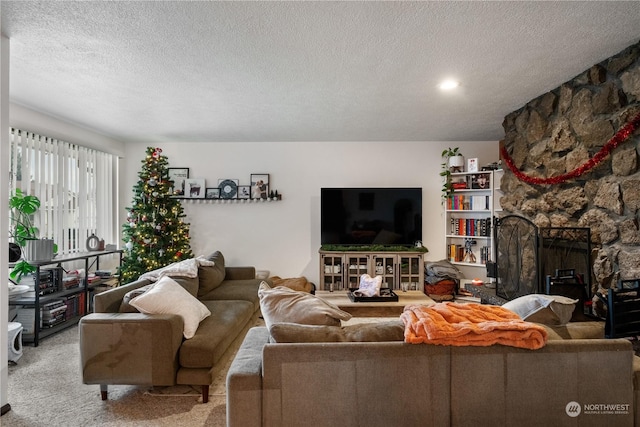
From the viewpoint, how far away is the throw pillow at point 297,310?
1862 millimetres

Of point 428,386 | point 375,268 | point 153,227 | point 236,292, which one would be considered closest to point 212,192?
point 153,227

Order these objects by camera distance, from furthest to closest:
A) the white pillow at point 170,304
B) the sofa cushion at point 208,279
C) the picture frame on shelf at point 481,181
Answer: the picture frame on shelf at point 481,181, the sofa cushion at point 208,279, the white pillow at point 170,304

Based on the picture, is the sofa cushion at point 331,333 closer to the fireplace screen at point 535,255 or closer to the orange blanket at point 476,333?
the orange blanket at point 476,333

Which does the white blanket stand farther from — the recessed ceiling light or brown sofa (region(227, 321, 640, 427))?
the recessed ceiling light

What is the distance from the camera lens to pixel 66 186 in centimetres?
450

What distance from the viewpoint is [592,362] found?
158 centimetres

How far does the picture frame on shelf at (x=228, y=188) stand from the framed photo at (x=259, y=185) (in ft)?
0.94

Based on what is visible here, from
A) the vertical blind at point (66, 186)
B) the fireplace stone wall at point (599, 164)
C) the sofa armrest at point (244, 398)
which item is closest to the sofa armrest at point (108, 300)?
the sofa armrest at point (244, 398)

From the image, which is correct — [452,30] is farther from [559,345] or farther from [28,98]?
[28,98]

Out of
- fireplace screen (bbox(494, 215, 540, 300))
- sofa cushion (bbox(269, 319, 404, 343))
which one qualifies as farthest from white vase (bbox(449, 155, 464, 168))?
sofa cushion (bbox(269, 319, 404, 343))

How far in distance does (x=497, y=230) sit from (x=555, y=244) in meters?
0.75

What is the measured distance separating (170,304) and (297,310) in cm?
117

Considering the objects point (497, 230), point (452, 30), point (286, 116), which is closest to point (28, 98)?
point (286, 116)

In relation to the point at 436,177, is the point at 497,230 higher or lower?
lower
